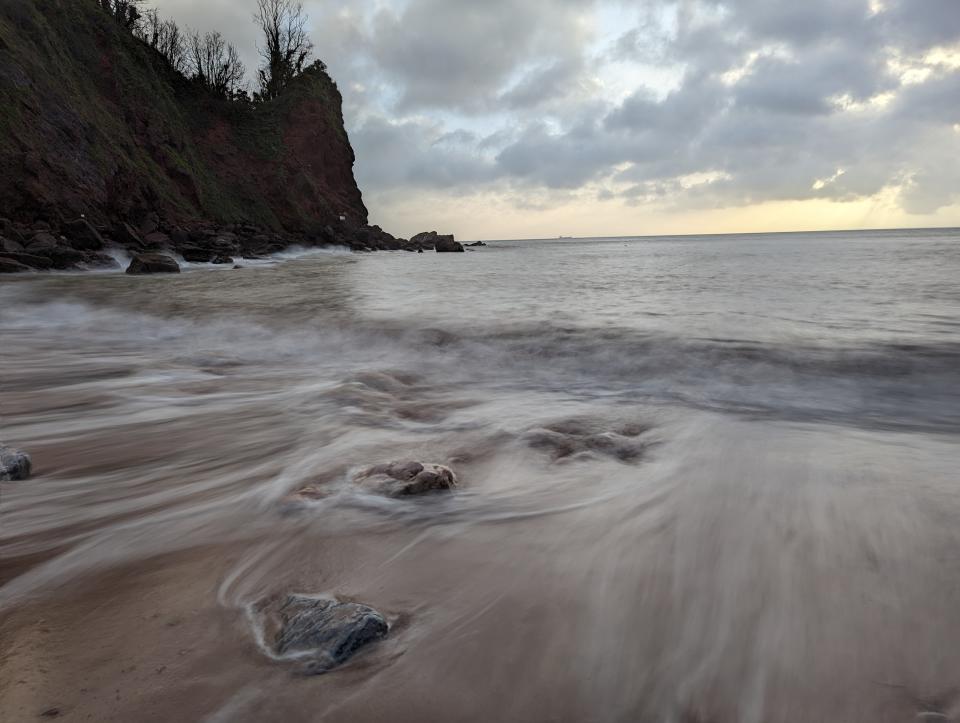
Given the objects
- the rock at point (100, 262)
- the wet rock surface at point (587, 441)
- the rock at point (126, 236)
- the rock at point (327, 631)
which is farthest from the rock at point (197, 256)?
the rock at point (327, 631)

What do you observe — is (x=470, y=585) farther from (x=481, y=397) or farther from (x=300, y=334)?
(x=300, y=334)

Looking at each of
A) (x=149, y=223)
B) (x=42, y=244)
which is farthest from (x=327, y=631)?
(x=149, y=223)

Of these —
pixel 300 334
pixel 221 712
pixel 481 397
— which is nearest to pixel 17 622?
pixel 221 712

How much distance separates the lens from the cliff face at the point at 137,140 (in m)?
17.2

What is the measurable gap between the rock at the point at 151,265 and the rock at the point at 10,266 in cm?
211

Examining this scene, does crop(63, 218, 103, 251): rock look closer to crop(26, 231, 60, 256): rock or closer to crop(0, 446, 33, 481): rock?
crop(26, 231, 60, 256): rock

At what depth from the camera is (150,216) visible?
21.5 m

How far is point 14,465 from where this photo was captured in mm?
2504

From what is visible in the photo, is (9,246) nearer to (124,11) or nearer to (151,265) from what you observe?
(151,265)

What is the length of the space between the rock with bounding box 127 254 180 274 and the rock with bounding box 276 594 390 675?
1491 centimetres

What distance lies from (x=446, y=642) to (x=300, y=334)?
5.90m

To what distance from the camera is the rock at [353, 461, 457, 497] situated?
2332 mm

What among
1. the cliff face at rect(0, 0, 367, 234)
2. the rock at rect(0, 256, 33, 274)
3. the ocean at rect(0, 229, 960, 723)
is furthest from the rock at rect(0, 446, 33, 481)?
the cliff face at rect(0, 0, 367, 234)

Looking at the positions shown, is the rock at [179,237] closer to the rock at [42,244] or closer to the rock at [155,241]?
the rock at [155,241]
